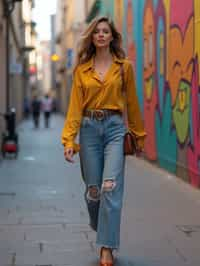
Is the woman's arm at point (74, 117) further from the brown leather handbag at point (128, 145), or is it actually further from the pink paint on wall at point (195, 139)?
the pink paint on wall at point (195, 139)

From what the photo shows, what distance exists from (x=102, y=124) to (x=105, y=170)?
387mm

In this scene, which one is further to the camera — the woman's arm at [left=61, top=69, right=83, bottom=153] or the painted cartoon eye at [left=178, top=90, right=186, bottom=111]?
the painted cartoon eye at [left=178, top=90, right=186, bottom=111]

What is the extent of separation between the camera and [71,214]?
329 inches

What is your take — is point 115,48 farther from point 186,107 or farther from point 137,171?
point 137,171

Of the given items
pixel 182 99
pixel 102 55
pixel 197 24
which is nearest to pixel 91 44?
pixel 102 55

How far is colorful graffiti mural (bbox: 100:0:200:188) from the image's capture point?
1045cm

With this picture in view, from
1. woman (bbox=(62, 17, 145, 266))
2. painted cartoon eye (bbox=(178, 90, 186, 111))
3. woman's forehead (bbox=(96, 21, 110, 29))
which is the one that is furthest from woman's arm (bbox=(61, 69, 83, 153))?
painted cartoon eye (bbox=(178, 90, 186, 111))

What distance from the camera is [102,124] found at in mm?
5625

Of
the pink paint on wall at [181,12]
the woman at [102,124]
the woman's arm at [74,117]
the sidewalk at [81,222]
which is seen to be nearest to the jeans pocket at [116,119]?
the woman at [102,124]

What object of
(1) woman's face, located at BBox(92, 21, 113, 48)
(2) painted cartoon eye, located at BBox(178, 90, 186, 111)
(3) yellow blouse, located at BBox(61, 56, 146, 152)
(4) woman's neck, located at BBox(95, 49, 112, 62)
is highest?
(1) woman's face, located at BBox(92, 21, 113, 48)

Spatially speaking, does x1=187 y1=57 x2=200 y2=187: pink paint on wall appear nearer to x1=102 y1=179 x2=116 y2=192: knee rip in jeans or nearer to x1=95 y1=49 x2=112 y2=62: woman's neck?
x1=95 y1=49 x2=112 y2=62: woman's neck

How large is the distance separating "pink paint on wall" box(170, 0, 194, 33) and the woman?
5.13m

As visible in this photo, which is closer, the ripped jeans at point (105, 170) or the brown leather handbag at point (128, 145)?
the ripped jeans at point (105, 170)

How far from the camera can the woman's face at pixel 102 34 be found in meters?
5.68
